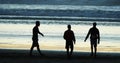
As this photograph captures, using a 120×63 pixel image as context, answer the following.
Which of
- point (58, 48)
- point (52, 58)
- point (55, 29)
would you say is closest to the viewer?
point (52, 58)

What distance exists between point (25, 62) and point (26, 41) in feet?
42.2

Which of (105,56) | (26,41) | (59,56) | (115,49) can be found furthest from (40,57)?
(26,41)

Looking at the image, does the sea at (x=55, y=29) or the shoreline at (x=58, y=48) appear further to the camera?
the sea at (x=55, y=29)

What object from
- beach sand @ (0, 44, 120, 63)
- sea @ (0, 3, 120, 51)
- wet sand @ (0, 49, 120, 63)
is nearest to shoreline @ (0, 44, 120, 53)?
sea @ (0, 3, 120, 51)

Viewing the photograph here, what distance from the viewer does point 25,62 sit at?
22578 mm

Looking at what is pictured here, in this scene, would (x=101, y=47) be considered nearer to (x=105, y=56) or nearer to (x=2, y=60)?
(x=105, y=56)

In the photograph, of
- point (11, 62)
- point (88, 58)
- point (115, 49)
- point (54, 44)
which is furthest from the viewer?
point (54, 44)

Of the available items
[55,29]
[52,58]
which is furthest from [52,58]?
[55,29]

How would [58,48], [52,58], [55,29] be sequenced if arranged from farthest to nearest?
[55,29] → [58,48] → [52,58]

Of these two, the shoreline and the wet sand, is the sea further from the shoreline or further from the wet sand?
the wet sand

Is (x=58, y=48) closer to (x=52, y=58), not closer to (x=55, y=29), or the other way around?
(x=52, y=58)

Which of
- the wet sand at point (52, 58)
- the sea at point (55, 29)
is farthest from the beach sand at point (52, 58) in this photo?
the sea at point (55, 29)

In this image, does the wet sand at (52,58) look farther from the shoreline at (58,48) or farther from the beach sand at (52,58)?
the shoreline at (58,48)

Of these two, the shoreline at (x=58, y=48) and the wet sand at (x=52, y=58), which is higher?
the wet sand at (x=52, y=58)
